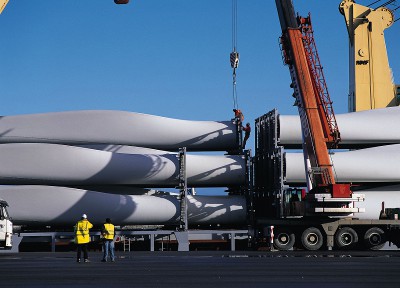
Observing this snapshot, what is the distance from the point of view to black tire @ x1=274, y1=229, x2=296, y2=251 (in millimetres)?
36625

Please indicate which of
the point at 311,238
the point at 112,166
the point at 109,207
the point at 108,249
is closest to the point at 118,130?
the point at 112,166

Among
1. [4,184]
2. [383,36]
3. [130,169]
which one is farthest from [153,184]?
[383,36]

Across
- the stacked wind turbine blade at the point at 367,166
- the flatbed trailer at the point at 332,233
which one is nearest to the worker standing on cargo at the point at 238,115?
the stacked wind turbine blade at the point at 367,166

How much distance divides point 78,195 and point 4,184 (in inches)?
171

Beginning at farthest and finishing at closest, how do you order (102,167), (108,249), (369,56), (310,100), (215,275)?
(369,56), (102,167), (310,100), (108,249), (215,275)

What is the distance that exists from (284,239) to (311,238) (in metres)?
1.26

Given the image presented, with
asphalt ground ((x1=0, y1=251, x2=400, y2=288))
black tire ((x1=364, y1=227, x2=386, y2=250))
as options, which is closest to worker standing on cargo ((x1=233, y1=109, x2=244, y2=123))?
black tire ((x1=364, y1=227, x2=386, y2=250))

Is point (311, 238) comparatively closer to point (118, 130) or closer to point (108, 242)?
point (108, 242)

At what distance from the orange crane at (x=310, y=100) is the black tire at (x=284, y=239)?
2365 millimetres

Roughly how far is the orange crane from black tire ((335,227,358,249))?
2.55m

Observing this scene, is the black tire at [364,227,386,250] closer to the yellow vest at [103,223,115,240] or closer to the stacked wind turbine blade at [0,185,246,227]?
the stacked wind turbine blade at [0,185,246,227]

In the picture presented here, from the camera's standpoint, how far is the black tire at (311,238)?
36.5m

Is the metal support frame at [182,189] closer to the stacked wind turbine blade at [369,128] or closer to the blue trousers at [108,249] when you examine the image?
the stacked wind turbine blade at [369,128]

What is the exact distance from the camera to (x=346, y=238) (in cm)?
3650
